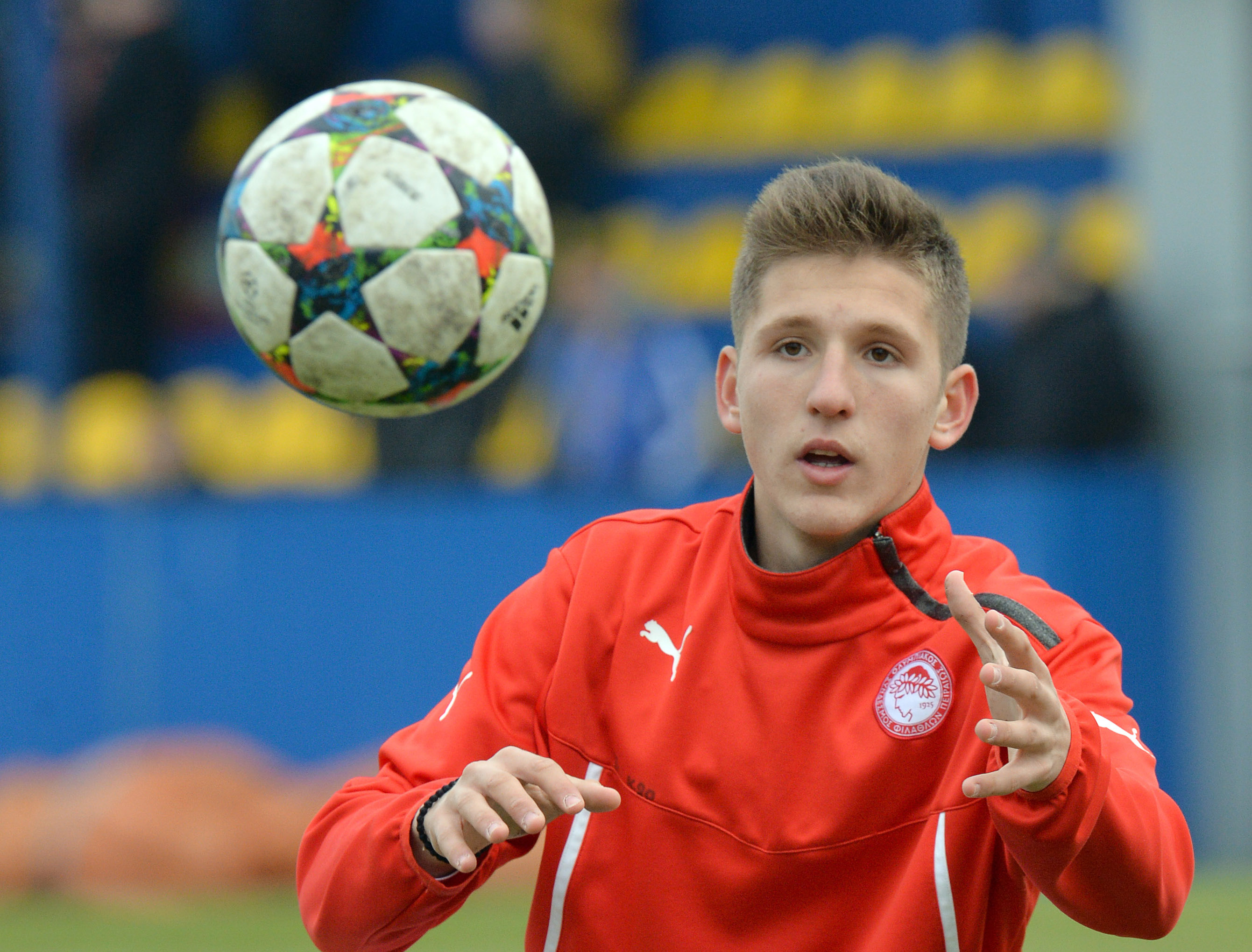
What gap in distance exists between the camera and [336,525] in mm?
7953

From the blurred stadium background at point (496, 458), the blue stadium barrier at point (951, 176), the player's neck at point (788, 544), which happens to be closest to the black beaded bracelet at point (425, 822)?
the player's neck at point (788, 544)

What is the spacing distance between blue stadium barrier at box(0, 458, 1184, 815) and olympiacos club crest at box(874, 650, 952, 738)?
16.9ft

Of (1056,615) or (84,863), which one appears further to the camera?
(84,863)

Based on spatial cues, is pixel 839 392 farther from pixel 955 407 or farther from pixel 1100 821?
pixel 1100 821

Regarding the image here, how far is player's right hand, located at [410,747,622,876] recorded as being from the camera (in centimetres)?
224

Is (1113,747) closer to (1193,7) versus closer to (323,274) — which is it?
(323,274)

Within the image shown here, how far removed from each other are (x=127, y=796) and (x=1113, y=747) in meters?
5.55

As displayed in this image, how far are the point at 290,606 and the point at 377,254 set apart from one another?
504cm

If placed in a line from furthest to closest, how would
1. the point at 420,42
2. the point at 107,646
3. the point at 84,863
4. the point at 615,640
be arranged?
the point at 420,42, the point at 107,646, the point at 84,863, the point at 615,640

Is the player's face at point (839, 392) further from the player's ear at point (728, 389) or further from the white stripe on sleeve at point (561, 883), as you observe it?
the white stripe on sleeve at point (561, 883)

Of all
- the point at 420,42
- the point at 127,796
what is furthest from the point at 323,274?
the point at 420,42

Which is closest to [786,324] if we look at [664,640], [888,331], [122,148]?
[888,331]

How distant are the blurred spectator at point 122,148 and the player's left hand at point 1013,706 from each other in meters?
A: 8.69

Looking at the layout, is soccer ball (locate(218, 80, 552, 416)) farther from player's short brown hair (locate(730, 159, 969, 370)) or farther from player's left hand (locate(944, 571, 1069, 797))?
player's left hand (locate(944, 571, 1069, 797))
